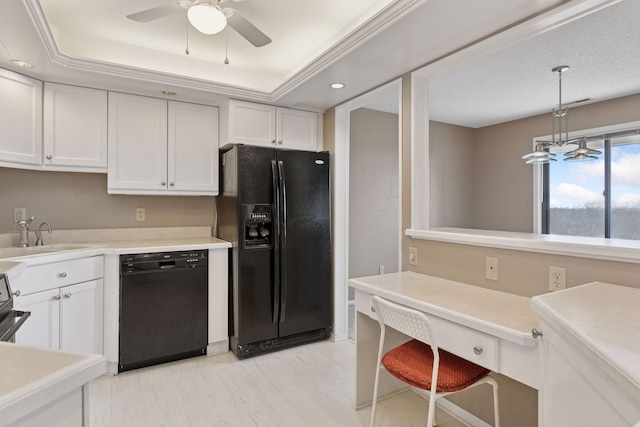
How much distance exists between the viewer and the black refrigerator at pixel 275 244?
2906 millimetres

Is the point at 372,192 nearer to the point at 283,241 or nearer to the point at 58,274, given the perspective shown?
the point at 283,241

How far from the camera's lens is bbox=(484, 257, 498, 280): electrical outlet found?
191 cm

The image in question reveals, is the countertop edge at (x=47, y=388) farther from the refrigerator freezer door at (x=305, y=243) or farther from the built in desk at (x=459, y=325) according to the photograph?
the refrigerator freezer door at (x=305, y=243)

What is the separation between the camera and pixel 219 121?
323 centimetres

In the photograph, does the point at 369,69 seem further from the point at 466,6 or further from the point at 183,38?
the point at 183,38

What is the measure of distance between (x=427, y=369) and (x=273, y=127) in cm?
A: 238

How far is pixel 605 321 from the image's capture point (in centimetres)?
95

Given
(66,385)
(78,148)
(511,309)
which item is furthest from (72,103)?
(511,309)

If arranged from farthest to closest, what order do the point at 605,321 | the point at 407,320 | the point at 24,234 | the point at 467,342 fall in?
the point at 24,234, the point at 407,320, the point at 467,342, the point at 605,321

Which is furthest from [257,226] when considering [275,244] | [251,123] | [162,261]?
[251,123]

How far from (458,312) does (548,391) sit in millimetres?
433

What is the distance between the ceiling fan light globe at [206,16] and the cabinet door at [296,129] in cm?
142

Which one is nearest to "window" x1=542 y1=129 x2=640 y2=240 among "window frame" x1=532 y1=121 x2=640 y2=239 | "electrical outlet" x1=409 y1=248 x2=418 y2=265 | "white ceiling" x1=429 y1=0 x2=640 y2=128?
"window frame" x1=532 y1=121 x2=640 y2=239

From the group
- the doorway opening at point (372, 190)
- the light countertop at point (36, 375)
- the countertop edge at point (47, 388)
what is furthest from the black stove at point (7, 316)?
the doorway opening at point (372, 190)
